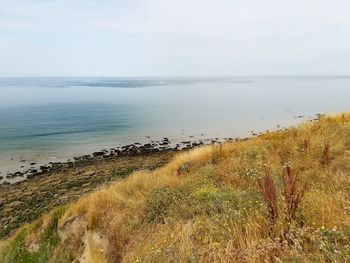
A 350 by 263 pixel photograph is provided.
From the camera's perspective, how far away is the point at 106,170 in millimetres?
26500

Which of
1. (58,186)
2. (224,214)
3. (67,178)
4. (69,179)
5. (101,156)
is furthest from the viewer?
(101,156)

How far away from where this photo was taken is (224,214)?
5289mm

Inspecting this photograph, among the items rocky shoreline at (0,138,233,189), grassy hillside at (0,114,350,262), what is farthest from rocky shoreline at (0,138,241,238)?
grassy hillside at (0,114,350,262)

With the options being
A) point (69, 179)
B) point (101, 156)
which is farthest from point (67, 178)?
point (101, 156)

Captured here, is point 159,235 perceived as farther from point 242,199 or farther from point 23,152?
point 23,152

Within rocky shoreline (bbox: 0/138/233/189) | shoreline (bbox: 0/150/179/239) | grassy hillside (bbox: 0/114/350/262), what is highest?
grassy hillside (bbox: 0/114/350/262)

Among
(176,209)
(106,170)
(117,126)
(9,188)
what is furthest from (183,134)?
(176,209)

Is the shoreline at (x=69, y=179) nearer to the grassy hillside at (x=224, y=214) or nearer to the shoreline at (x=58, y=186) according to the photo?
the shoreline at (x=58, y=186)

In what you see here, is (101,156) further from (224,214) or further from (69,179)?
(224,214)

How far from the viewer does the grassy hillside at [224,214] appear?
405 centimetres

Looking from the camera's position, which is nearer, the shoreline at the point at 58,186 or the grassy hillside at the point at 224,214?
the grassy hillside at the point at 224,214

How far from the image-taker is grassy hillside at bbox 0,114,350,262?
13.3 feet

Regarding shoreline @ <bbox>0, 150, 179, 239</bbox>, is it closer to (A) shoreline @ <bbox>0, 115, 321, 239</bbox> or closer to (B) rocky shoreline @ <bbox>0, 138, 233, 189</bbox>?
(A) shoreline @ <bbox>0, 115, 321, 239</bbox>

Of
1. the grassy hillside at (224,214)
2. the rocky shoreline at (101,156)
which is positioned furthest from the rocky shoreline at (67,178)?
the grassy hillside at (224,214)
